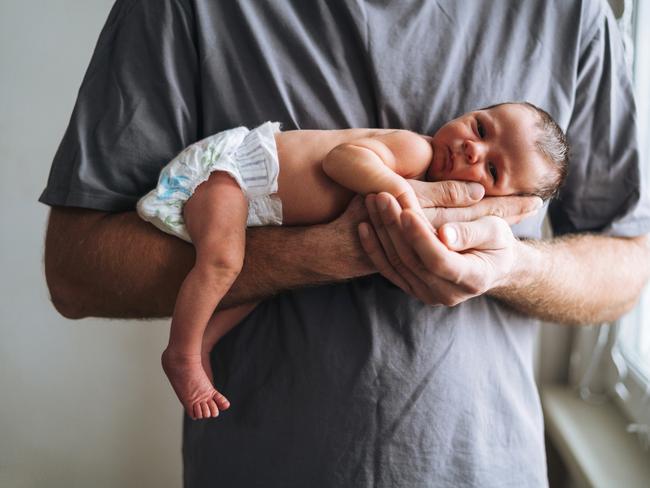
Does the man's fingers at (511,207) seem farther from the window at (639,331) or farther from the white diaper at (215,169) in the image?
the window at (639,331)

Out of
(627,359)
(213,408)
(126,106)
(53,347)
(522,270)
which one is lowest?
(53,347)

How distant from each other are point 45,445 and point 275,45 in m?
1.65

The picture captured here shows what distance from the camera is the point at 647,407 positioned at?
137 centimetres

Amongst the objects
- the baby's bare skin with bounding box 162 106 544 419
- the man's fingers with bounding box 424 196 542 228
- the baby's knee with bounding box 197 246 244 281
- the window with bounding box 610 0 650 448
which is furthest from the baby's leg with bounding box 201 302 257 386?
the window with bounding box 610 0 650 448

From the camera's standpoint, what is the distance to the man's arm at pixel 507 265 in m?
0.79

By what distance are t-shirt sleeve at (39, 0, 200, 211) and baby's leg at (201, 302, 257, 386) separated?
10.0 inches

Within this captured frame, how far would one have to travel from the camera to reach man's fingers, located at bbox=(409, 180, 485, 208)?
0.91m

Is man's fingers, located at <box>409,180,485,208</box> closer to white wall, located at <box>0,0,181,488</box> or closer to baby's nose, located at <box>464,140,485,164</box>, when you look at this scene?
baby's nose, located at <box>464,140,485,164</box>

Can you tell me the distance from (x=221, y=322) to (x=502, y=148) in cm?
56

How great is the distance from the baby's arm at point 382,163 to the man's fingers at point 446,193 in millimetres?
36

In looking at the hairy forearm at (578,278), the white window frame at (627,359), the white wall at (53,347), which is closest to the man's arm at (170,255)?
the hairy forearm at (578,278)

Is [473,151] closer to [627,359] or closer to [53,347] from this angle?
[627,359]

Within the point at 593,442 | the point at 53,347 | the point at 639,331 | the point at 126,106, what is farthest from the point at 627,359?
the point at 53,347

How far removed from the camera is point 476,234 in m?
0.82
